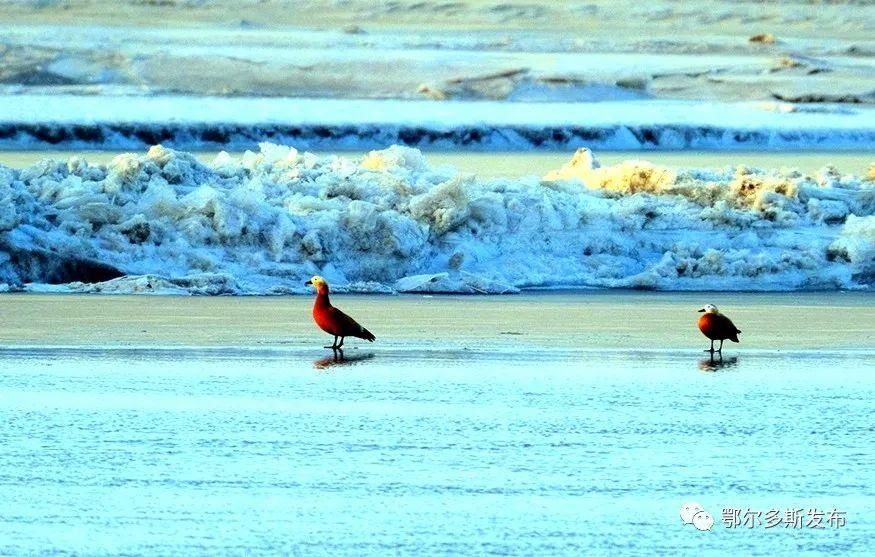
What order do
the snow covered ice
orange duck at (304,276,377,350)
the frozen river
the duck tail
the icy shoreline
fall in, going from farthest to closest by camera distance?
the icy shoreline → the snow covered ice → the duck tail → orange duck at (304,276,377,350) → the frozen river

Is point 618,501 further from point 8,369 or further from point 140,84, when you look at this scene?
point 140,84

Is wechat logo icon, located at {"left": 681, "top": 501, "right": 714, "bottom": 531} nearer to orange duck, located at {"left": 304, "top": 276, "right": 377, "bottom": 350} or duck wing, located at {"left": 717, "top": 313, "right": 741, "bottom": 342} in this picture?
duck wing, located at {"left": 717, "top": 313, "right": 741, "bottom": 342}

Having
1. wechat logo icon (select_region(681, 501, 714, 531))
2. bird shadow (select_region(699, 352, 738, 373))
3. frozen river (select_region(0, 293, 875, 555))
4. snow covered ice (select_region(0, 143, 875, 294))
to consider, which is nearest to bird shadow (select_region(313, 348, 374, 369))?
frozen river (select_region(0, 293, 875, 555))

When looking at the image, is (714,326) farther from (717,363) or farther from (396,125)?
(396,125)

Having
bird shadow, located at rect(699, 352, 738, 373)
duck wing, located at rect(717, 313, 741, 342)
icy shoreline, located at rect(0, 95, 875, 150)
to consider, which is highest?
icy shoreline, located at rect(0, 95, 875, 150)

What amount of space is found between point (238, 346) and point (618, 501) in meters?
3.79

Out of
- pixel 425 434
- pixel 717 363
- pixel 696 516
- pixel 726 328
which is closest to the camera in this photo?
pixel 696 516

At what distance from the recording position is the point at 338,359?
1062cm

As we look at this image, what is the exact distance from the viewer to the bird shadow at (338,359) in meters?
10.4

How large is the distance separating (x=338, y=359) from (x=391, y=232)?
13.7 feet

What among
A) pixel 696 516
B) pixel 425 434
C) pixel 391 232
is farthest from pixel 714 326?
pixel 391 232

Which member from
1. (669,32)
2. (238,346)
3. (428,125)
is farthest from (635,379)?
(669,32)

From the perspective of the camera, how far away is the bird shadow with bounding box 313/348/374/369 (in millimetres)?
10424

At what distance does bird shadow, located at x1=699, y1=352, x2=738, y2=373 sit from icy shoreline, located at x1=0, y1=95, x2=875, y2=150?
1436cm
